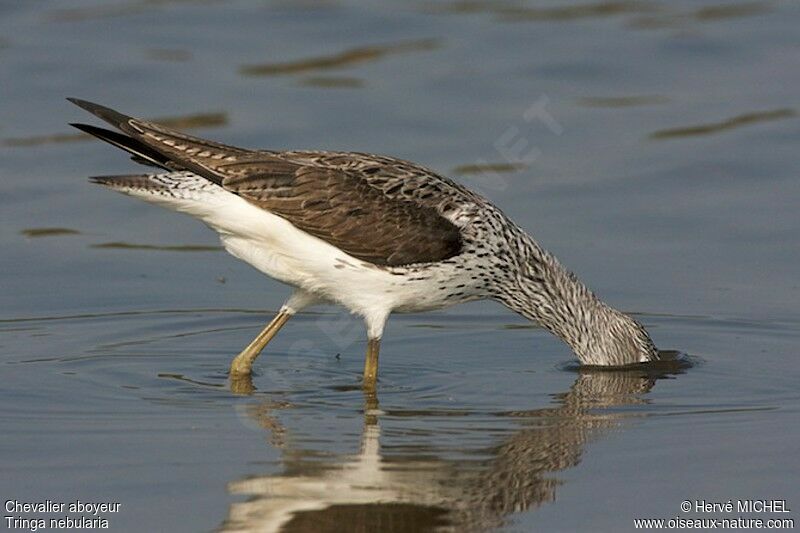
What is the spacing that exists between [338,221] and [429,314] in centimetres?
288

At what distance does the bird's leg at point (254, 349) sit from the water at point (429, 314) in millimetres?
132

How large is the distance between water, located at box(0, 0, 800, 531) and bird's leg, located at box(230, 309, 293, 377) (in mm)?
132

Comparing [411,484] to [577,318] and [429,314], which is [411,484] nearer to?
[577,318]

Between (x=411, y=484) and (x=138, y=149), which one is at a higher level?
(x=138, y=149)

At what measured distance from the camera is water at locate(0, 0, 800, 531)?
10695 mm

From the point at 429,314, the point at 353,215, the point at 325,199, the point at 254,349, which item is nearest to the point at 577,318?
the point at 429,314

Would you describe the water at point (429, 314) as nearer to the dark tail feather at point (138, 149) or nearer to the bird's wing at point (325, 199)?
the bird's wing at point (325, 199)

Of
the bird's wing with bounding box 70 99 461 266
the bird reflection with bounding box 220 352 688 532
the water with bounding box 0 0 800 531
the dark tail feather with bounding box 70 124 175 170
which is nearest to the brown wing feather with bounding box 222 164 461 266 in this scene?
the bird's wing with bounding box 70 99 461 266

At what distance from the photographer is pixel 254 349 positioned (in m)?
13.7

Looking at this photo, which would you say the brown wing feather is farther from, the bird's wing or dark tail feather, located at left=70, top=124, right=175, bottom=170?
dark tail feather, located at left=70, top=124, right=175, bottom=170

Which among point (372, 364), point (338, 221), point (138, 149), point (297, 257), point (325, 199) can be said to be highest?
point (138, 149)

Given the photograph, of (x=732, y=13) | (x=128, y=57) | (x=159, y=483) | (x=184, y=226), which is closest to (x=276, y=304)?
(x=184, y=226)

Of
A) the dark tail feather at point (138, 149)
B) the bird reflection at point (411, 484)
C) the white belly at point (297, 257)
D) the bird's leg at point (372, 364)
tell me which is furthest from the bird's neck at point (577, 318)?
the dark tail feather at point (138, 149)

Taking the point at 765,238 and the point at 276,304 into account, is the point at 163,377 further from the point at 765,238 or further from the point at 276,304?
the point at 765,238
